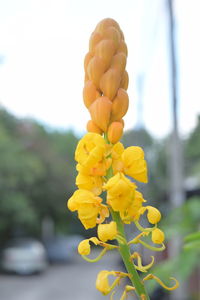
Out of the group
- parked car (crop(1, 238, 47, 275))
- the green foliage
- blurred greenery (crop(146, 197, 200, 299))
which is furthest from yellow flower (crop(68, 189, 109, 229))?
parked car (crop(1, 238, 47, 275))

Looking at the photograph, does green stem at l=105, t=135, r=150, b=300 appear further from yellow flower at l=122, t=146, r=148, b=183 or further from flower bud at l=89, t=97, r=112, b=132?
flower bud at l=89, t=97, r=112, b=132

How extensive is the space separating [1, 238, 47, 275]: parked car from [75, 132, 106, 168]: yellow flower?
68.9 feet

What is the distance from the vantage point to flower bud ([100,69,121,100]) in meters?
1.03

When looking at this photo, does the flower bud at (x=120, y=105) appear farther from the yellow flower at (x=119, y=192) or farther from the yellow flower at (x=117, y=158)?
the yellow flower at (x=119, y=192)

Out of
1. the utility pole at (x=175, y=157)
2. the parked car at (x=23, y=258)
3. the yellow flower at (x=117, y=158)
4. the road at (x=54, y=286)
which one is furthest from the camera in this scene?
the parked car at (x=23, y=258)

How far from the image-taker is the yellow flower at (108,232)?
2.92ft

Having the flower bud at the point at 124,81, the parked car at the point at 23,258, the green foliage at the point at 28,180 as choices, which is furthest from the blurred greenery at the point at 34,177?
the flower bud at the point at 124,81

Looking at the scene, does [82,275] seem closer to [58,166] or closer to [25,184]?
[25,184]

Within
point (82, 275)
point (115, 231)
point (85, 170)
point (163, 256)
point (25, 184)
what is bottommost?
point (82, 275)

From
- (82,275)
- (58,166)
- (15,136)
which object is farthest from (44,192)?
(82,275)

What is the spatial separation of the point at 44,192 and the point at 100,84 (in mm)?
24803

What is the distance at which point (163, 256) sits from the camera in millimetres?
14453

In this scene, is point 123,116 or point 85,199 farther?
point 123,116

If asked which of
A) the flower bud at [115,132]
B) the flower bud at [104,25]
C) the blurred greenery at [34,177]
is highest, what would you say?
the flower bud at [104,25]
